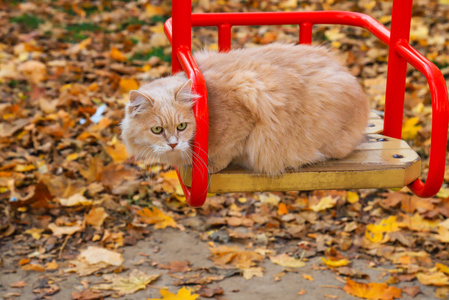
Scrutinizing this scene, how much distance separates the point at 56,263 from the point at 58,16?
4550 mm

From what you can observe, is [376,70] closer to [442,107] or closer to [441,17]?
[441,17]

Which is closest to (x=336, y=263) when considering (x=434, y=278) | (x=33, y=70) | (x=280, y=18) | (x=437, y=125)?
(x=434, y=278)

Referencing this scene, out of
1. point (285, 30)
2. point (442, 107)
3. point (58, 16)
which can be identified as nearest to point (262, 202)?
point (442, 107)

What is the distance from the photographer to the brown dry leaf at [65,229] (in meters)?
3.92

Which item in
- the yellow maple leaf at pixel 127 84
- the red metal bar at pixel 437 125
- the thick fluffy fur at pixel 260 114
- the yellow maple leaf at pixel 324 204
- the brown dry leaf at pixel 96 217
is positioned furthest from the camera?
the yellow maple leaf at pixel 127 84

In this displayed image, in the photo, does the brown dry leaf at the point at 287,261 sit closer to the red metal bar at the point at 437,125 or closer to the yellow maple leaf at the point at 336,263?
the yellow maple leaf at the point at 336,263

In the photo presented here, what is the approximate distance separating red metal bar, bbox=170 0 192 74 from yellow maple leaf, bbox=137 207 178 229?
1830mm

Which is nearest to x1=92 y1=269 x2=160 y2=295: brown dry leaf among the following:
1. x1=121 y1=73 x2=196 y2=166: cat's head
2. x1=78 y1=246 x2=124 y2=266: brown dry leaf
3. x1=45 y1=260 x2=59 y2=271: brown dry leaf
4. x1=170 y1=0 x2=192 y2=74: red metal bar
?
x1=78 y1=246 x2=124 y2=266: brown dry leaf

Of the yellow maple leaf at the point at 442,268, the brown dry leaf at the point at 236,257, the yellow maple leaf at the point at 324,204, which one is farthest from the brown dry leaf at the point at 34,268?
the yellow maple leaf at the point at 442,268

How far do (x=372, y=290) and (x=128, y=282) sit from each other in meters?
1.48

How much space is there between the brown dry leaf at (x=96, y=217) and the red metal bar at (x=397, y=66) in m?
2.24

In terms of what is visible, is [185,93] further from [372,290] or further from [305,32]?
[372,290]

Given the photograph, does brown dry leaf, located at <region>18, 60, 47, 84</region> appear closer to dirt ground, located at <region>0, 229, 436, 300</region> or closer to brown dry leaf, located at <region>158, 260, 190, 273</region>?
dirt ground, located at <region>0, 229, 436, 300</region>

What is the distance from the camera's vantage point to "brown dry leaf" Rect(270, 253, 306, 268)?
3.69 meters
